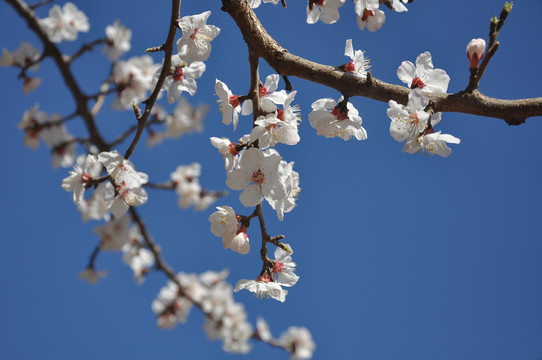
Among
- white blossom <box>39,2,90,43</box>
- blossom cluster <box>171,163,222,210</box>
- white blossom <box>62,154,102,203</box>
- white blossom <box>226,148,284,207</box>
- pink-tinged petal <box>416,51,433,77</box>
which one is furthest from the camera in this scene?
blossom cluster <box>171,163,222,210</box>

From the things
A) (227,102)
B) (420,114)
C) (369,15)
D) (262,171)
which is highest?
(369,15)

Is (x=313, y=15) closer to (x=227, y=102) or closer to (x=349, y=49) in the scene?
(x=349, y=49)

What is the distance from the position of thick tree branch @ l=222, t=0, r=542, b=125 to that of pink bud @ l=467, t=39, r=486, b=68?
151 mm

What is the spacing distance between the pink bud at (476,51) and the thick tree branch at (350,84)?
15cm

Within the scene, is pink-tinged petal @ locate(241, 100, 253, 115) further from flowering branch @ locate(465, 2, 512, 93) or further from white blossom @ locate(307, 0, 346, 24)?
flowering branch @ locate(465, 2, 512, 93)

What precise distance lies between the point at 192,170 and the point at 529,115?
4.55 metres

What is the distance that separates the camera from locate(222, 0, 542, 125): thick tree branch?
4.66 ft

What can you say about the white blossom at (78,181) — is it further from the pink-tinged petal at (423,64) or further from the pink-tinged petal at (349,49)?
the pink-tinged petal at (423,64)

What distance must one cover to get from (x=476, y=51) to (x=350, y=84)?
51cm

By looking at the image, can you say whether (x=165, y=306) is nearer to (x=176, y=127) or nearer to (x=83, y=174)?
(x=176, y=127)

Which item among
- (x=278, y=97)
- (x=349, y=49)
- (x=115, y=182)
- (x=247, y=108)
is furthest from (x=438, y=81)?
(x=115, y=182)

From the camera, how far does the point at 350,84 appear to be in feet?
4.96

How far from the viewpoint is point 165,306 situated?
5758 millimetres

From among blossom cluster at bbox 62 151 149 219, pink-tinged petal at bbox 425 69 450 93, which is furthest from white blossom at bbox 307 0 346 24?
blossom cluster at bbox 62 151 149 219
